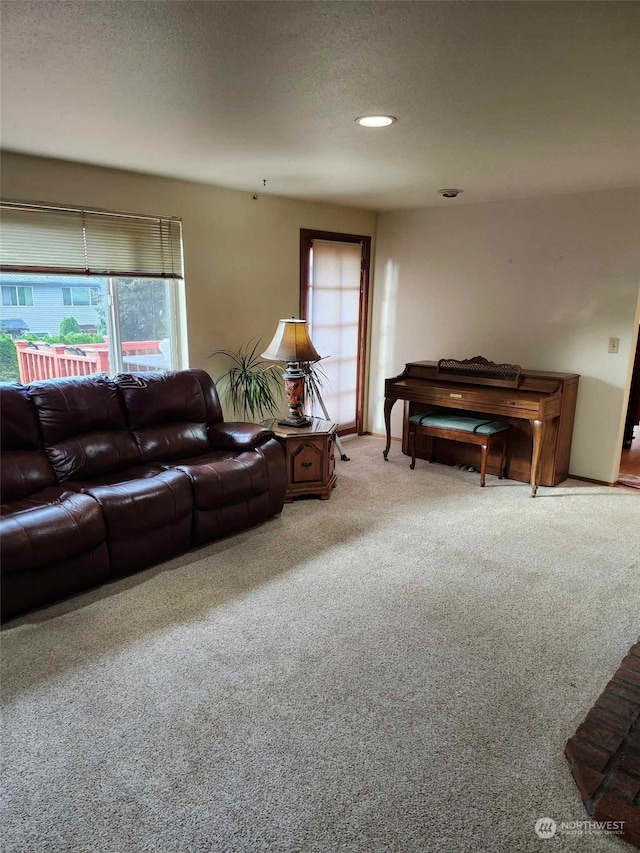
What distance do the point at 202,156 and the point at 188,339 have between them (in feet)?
4.68

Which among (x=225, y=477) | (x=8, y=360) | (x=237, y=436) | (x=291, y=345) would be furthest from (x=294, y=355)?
(x=8, y=360)

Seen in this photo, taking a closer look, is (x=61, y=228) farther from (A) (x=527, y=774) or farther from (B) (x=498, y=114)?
(A) (x=527, y=774)

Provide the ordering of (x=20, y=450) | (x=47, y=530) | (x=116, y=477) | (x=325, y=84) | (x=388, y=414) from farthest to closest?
(x=388, y=414) → (x=116, y=477) → (x=20, y=450) → (x=47, y=530) → (x=325, y=84)

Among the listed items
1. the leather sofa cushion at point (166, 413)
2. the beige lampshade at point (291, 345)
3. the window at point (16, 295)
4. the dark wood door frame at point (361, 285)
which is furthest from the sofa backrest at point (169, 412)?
the dark wood door frame at point (361, 285)

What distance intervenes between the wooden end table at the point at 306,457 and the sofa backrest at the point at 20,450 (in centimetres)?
155

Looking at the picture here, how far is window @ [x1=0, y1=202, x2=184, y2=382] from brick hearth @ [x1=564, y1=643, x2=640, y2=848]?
3486 mm

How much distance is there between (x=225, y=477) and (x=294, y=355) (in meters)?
1.16

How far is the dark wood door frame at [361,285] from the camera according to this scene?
5.10 meters

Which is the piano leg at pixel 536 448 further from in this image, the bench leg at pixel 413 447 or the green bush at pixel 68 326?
the green bush at pixel 68 326

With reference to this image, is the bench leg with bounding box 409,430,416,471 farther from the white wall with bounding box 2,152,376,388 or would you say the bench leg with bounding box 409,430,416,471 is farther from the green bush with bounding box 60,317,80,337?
the green bush with bounding box 60,317,80,337

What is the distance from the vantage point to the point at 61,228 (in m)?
3.52

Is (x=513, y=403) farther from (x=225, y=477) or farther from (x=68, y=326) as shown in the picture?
(x=68, y=326)

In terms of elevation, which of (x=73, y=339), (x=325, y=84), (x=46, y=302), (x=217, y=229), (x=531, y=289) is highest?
(x=325, y=84)

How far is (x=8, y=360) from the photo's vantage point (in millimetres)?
3498
